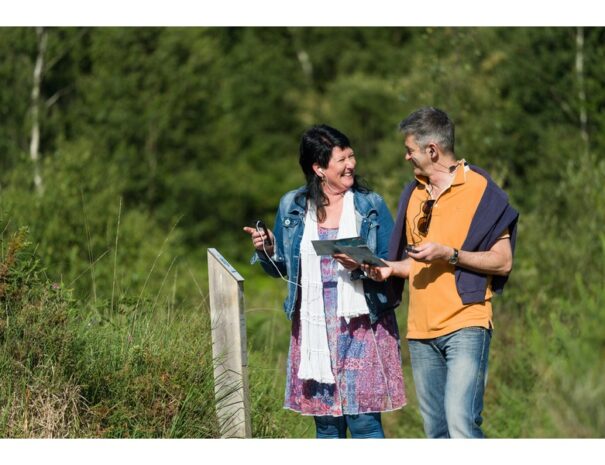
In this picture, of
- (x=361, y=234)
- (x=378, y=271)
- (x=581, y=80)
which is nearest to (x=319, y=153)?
(x=361, y=234)

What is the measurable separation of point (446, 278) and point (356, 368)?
2.44ft

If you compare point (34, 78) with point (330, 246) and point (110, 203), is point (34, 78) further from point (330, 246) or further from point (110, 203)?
point (330, 246)

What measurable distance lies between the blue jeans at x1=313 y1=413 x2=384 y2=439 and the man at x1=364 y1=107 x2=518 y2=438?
0.41 meters

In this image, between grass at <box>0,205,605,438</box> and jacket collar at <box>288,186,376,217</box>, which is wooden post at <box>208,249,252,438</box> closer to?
grass at <box>0,205,605,438</box>

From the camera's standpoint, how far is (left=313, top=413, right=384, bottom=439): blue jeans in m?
5.88

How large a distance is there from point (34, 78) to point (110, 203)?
22.2 feet

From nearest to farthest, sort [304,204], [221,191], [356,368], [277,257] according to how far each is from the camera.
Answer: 1. [356,368]
2. [304,204]
3. [277,257]
4. [221,191]

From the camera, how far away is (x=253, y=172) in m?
34.2

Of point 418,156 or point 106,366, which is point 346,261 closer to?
point 418,156

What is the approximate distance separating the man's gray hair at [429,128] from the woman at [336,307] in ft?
1.63

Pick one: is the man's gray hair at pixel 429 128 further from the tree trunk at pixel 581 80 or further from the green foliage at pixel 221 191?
the tree trunk at pixel 581 80

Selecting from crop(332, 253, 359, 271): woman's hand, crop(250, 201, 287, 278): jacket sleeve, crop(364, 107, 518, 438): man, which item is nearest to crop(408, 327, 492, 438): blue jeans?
crop(364, 107, 518, 438): man

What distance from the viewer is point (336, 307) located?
5883 mm

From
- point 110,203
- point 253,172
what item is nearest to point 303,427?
point 110,203
